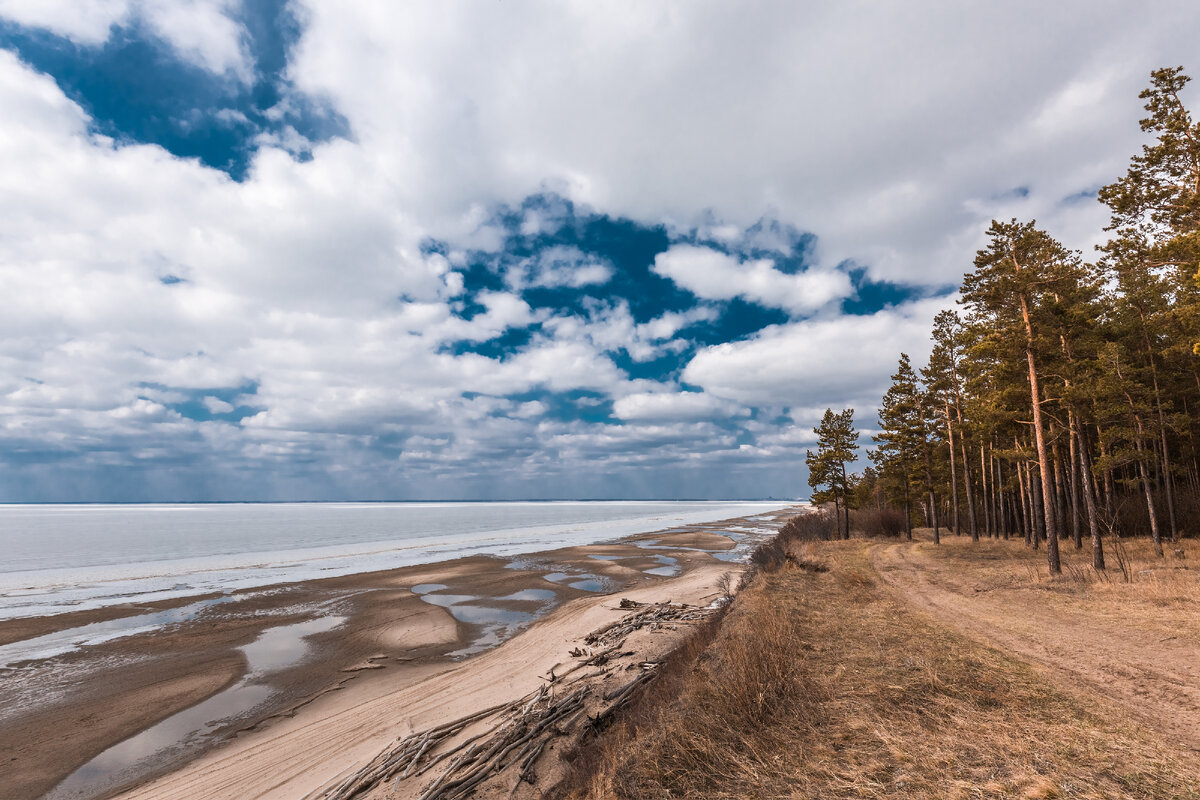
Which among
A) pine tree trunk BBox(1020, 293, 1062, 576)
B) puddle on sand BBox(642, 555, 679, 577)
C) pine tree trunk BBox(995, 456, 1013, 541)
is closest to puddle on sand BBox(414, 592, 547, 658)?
puddle on sand BBox(642, 555, 679, 577)

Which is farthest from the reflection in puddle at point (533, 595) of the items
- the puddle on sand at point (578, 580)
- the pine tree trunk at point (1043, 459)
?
the pine tree trunk at point (1043, 459)

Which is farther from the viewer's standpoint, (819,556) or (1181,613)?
(819,556)

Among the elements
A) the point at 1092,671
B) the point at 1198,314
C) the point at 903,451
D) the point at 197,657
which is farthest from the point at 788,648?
the point at 903,451

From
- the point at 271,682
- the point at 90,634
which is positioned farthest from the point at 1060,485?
the point at 90,634

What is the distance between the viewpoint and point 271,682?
47.7 ft

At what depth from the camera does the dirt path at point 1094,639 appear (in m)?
7.70

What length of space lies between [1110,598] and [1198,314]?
917 cm

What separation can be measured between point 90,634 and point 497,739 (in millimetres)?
21005

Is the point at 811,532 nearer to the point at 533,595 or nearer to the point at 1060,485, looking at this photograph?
the point at 1060,485

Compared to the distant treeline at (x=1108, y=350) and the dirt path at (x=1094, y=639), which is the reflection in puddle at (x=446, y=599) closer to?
the dirt path at (x=1094, y=639)

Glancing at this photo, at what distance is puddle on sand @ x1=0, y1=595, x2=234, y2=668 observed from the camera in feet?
56.3

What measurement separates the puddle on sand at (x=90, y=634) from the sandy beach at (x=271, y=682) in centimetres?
69

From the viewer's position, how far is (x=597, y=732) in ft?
31.4

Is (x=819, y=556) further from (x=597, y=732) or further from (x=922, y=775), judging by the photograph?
(x=922, y=775)
